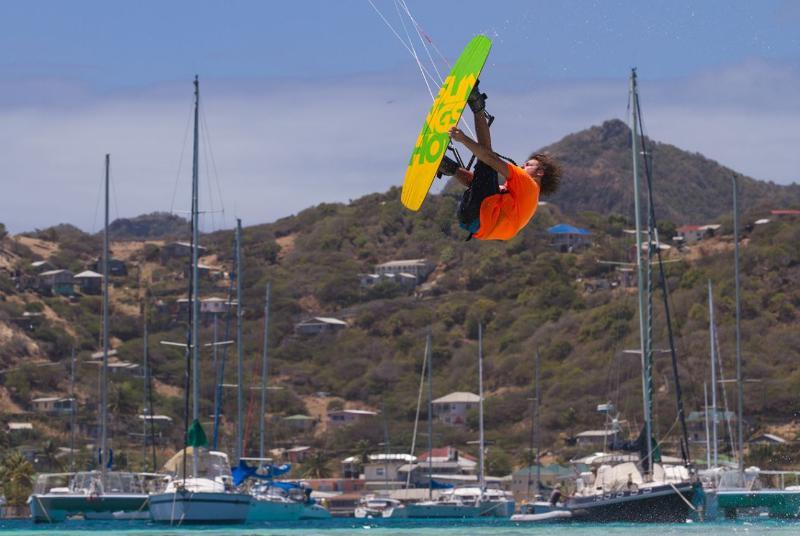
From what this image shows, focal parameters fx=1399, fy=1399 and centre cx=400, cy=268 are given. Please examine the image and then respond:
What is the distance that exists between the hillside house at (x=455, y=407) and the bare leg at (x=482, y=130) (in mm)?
93500

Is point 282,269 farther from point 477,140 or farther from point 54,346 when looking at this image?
A: point 477,140

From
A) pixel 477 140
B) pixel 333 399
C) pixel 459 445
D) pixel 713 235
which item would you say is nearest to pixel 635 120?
pixel 477 140

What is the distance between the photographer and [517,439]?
99625 millimetres

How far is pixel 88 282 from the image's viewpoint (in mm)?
145375

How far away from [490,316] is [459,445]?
24799 mm

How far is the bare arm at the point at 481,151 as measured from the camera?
12.2 metres

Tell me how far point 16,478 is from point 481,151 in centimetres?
7462

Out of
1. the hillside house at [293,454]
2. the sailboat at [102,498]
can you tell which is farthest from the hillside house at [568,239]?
the sailboat at [102,498]

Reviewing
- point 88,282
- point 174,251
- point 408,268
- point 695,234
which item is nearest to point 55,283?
point 88,282

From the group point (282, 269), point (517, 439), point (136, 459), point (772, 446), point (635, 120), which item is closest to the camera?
point (635, 120)

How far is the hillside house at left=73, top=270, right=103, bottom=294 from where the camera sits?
14438 cm

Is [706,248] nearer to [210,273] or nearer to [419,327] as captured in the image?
[419,327]

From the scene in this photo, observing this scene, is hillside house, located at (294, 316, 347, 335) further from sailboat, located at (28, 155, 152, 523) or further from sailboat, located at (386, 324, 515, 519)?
sailboat, located at (28, 155, 152, 523)

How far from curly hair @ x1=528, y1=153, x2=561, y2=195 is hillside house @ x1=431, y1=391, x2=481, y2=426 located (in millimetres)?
92571
